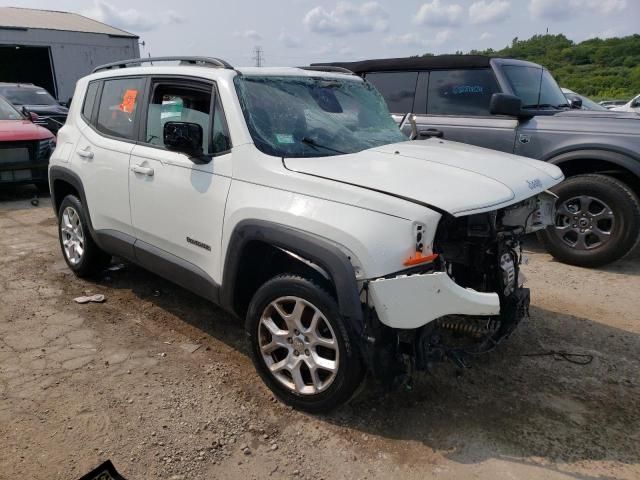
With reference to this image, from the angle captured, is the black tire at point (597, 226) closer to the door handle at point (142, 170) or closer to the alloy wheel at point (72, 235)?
the door handle at point (142, 170)

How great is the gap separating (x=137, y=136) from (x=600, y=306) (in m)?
4.06

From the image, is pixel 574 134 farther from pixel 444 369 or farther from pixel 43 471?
pixel 43 471

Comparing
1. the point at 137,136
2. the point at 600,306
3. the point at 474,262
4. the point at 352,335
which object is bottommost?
the point at 600,306

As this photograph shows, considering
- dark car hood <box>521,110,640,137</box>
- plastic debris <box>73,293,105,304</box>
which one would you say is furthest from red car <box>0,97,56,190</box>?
dark car hood <box>521,110,640,137</box>

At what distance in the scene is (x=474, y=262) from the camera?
300cm

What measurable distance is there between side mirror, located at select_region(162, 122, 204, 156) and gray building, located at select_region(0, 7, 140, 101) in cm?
2471

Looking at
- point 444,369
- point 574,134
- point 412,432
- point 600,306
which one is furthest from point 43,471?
point 574,134

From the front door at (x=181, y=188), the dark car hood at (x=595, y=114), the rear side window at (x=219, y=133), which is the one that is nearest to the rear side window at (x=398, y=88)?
the dark car hood at (x=595, y=114)

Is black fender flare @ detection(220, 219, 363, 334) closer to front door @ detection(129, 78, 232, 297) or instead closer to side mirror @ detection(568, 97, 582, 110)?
front door @ detection(129, 78, 232, 297)

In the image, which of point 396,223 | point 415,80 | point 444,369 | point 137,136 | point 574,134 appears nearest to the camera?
point 396,223

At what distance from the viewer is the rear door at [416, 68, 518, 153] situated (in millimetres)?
5836

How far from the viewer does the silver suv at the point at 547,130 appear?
5.15m

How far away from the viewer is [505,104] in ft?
17.3

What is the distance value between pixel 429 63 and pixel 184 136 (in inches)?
159
